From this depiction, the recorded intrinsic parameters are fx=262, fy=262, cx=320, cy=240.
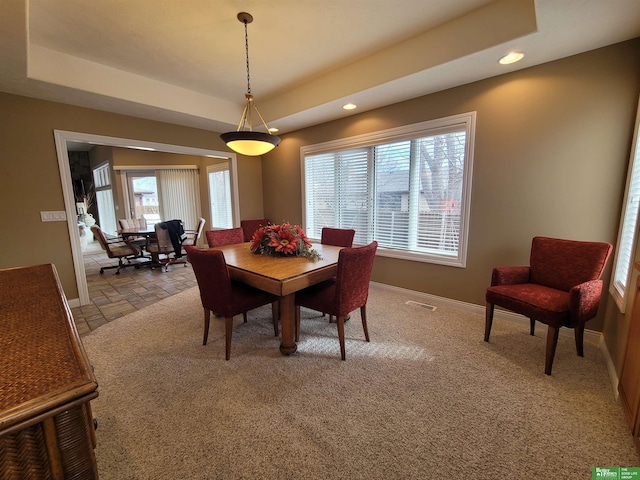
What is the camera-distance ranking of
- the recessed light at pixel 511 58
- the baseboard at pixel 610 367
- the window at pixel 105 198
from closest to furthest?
the baseboard at pixel 610 367 → the recessed light at pixel 511 58 → the window at pixel 105 198

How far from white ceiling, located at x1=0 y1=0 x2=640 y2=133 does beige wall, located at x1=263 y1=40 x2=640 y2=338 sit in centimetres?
17

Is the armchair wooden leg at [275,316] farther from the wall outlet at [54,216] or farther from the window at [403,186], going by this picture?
the wall outlet at [54,216]

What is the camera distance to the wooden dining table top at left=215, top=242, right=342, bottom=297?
1.94 meters

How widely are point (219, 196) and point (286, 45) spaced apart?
4645mm

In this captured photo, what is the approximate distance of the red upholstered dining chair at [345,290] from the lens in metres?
2.04

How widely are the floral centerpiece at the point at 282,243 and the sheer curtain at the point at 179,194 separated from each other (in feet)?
17.1

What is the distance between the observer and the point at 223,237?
3.42 meters

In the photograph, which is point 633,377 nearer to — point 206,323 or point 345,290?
point 345,290

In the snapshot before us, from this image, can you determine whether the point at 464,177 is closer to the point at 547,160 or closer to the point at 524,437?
the point at 547,160

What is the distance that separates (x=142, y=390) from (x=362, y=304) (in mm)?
1785

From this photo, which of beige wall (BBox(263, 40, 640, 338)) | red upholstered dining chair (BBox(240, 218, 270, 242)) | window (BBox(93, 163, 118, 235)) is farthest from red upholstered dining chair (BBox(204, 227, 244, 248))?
window (BBox(93, 163, 118, 235))

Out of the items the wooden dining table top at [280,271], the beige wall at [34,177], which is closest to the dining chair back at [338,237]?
the wooden dining table top at [280,271]

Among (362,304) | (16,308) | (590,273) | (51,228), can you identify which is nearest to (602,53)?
(590,273)

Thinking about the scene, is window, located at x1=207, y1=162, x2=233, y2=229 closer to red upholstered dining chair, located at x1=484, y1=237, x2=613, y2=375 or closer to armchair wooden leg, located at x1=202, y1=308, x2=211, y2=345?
armchair wooden leg, located at x1=202, y1=308, x2=211, y2=345
